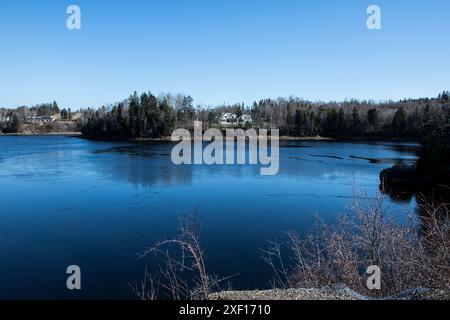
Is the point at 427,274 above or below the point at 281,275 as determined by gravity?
above

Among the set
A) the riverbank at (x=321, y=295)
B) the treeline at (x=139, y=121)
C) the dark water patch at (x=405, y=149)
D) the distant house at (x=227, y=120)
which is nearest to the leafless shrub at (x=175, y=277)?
the riverbank at (x=321, y=295)

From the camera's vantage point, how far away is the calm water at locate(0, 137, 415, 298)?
1491 cm

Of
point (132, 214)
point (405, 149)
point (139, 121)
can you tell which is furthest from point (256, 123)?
point (132, 214)

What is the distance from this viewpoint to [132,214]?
22.9 meters

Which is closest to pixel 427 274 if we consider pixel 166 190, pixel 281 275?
pixel 281 275

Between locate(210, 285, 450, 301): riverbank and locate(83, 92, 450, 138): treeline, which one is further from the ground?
locate(83, 92, 450, 138): treeline

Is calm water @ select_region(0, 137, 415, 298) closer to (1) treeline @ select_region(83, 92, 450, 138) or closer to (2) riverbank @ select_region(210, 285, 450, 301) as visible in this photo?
(2) riverbank @ select_region(210, 285, 450, 301)

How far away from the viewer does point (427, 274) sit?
31.0 ft

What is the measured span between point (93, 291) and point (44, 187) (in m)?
19.1

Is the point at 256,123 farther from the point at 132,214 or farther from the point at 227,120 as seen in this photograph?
the point at 132,214

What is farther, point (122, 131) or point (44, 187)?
point (122, 131)

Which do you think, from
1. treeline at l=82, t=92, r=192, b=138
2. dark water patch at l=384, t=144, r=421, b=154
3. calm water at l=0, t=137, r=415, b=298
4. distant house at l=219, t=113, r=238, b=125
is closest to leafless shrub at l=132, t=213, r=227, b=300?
calm water at l=0, t=137, r=415, b=298

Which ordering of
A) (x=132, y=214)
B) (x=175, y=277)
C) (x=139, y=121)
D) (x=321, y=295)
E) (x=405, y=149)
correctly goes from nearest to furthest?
(x=321, y=295) < (x=175, y=277) < (x=132, y=214) < (x=405, y=149) < (x=139, y=121)
